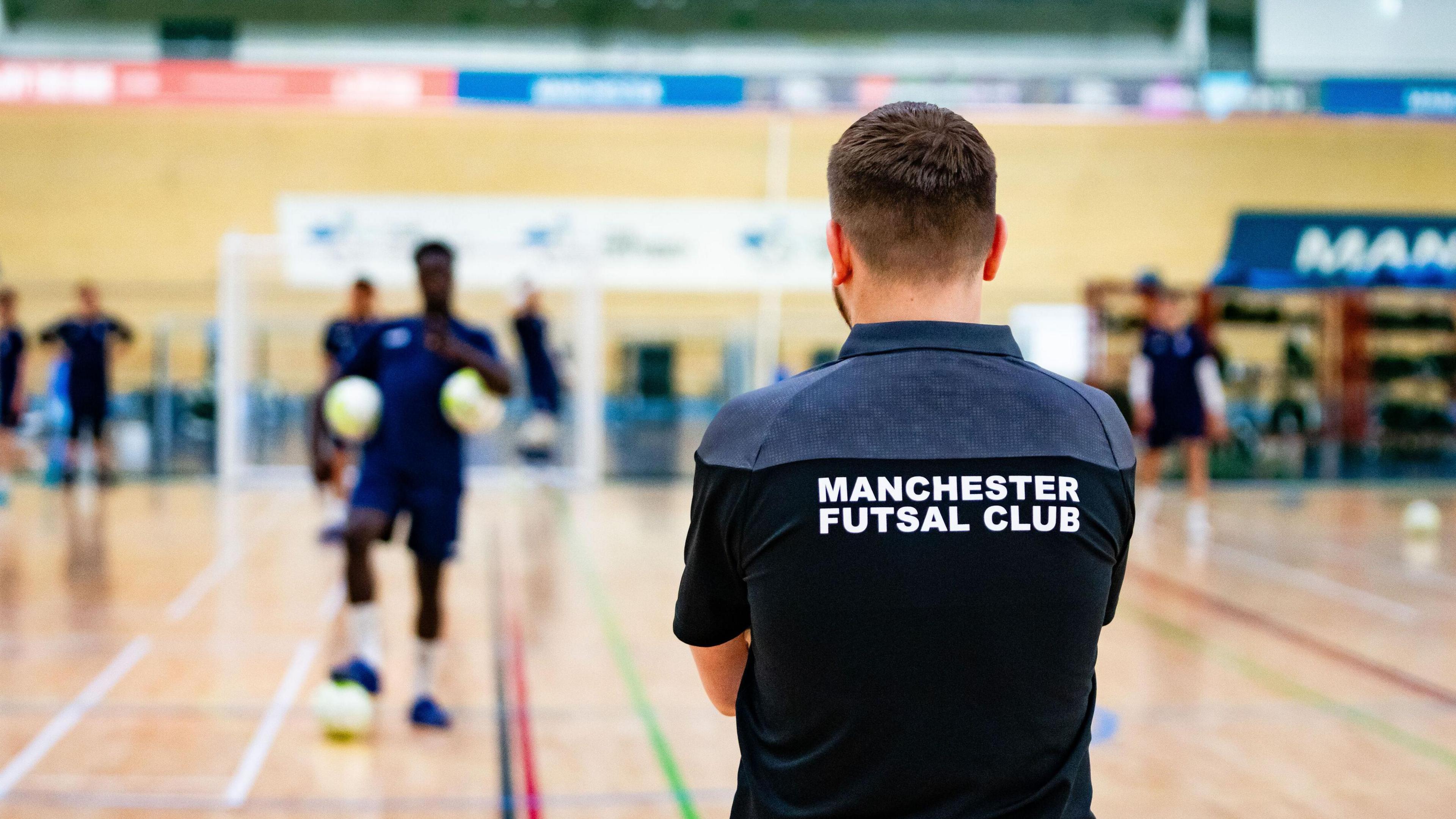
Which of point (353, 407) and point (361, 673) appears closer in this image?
point (353, 407)

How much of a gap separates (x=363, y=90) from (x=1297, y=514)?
1032 centimetres

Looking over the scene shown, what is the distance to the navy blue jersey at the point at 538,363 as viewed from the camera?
13320 millimetres

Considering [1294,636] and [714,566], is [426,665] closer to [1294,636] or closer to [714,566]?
[714,566]

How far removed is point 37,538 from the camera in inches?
407

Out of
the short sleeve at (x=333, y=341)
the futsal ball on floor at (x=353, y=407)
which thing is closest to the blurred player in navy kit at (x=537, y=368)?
the short sleeve at (x=333, y=341)

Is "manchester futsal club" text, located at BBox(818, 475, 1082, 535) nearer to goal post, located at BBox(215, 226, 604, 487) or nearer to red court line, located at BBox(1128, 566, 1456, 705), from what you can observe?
red court line, located at BBox(1128, 566, 1456, 705)

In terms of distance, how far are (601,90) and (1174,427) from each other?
670 cm

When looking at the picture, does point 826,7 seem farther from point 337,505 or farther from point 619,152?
point 337,505

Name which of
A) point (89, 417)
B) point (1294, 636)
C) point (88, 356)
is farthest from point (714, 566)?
point (89, 417)

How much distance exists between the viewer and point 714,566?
1401 mm

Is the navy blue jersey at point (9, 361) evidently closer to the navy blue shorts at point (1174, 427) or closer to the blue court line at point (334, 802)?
the blue court line at point (334, 802)

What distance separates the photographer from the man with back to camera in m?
1.32

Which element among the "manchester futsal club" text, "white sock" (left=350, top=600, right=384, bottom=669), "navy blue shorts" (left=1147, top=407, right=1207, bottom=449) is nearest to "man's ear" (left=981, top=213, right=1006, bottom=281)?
the "manchester futsal club" text

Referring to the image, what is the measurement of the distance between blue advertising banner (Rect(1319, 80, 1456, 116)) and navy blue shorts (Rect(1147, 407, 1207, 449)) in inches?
196
